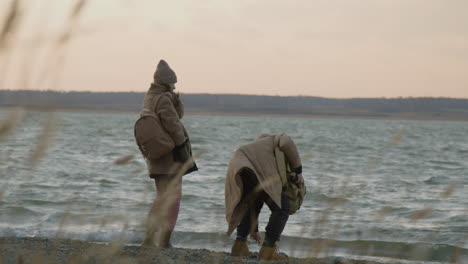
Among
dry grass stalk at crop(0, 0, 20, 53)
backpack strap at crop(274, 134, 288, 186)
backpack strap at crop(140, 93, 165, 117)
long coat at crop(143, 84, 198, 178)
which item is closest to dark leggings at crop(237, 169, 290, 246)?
backpack strap at crop(274, 134, 288, 186)

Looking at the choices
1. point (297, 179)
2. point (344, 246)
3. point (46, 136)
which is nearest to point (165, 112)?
point (297, 179)

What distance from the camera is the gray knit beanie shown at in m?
6.35

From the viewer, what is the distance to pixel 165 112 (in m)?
6.27

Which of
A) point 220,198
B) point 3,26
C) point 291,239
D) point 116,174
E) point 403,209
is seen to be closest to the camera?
point 3,26

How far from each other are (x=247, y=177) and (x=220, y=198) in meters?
7.31

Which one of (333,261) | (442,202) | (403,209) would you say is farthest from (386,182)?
(333,261)

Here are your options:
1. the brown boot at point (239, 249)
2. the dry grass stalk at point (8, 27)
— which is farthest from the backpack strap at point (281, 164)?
the dry grass stalk at point (8, 27)

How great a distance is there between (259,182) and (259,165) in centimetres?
13

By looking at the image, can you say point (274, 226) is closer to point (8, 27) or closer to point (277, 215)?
point (277, 215)

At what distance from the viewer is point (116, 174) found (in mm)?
16594

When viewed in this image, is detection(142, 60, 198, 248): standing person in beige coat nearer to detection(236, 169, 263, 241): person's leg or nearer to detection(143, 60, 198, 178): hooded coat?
detection(143, 60, 198, 178): hooded coat

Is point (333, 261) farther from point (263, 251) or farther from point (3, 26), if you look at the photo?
point (3, 26)

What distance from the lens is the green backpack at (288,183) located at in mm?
5770

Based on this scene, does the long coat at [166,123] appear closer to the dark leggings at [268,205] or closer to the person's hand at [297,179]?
the dark leggings at [268,205]
